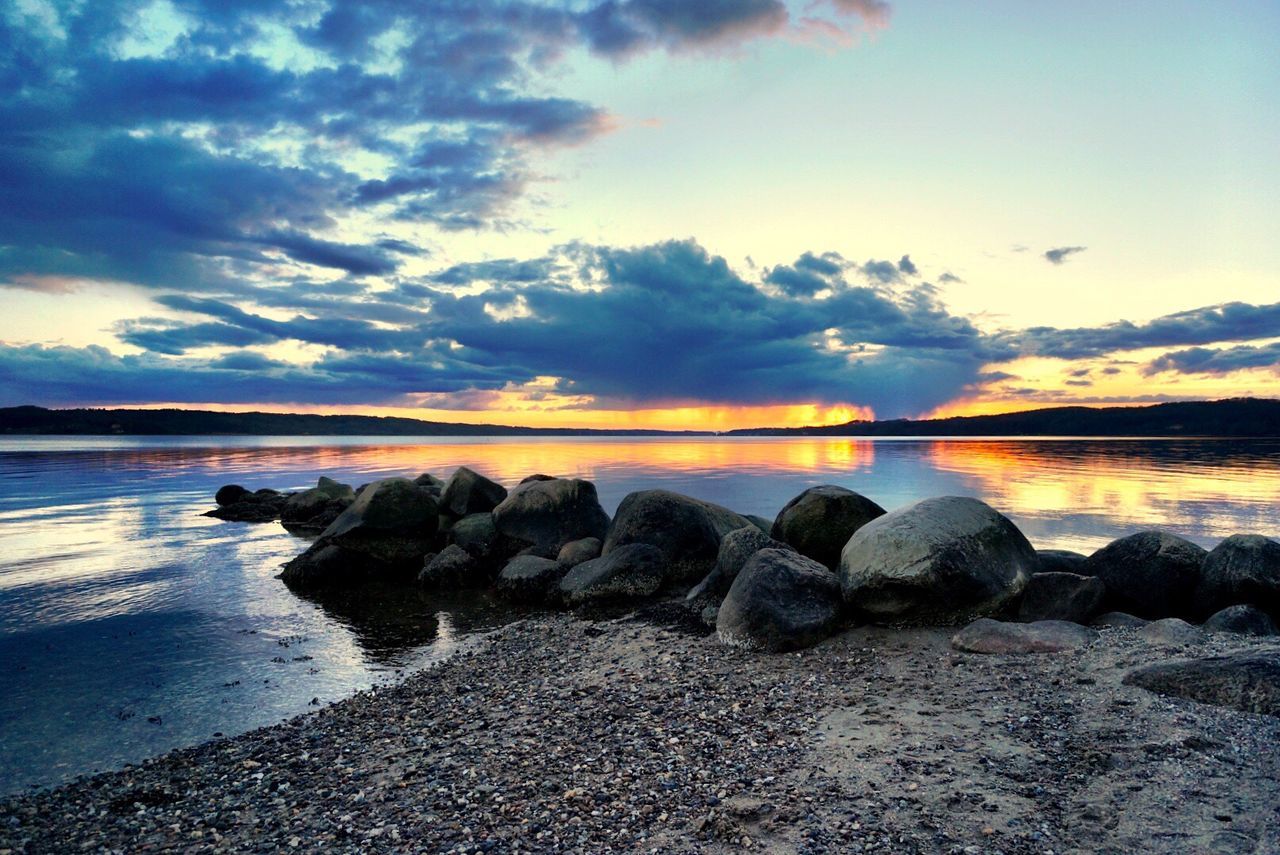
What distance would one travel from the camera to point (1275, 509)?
28.1 metres

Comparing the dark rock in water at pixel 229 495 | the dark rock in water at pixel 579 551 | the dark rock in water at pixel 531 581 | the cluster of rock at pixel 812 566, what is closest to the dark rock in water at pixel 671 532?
the cluster of rock at pixel 812 566

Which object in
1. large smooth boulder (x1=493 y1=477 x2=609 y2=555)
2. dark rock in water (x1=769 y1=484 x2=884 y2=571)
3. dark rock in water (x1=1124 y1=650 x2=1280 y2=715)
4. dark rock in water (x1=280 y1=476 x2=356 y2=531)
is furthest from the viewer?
dark rock in water (x1=280 y1=476 x2=356 y2=531)

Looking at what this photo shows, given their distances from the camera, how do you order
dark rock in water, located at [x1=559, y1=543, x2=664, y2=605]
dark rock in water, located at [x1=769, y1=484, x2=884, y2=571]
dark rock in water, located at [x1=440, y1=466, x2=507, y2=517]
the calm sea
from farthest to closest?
1. dark rock in water, located at [x1=440, y1=466, x2=507, y2=517]
2. dark rock in water, located at [x1=559, y1=543, x2=664, y2=605]
3. dark rock in water, located at [x1=769, y1=484, x2=884, y2=571]
4. the calm sea

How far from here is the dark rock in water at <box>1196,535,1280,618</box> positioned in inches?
446

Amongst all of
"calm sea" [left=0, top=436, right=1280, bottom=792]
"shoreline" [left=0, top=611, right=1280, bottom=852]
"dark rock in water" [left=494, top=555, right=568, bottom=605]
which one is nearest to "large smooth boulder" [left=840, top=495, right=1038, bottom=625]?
"shoreline" [left=0, top=611, right=1280, bottom=852]

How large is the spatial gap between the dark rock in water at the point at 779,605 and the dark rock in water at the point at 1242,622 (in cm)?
549

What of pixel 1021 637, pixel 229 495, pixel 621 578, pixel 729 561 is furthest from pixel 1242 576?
pixel 229 495

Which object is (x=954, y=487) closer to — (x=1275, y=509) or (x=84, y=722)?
(x=1275, y=509)

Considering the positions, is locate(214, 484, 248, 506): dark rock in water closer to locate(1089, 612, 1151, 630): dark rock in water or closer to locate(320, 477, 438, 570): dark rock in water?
locate(320, 477, 438, 570): dark rock in water

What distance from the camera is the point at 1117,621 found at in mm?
10719

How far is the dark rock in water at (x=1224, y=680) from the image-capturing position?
265 inches

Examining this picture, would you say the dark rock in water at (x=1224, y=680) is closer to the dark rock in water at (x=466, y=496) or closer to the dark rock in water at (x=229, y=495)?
the dark rock in water at (x=466, y=496)

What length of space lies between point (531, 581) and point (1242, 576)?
1374cm

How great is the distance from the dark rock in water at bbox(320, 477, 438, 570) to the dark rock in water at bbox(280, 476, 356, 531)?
10555 millimetres
